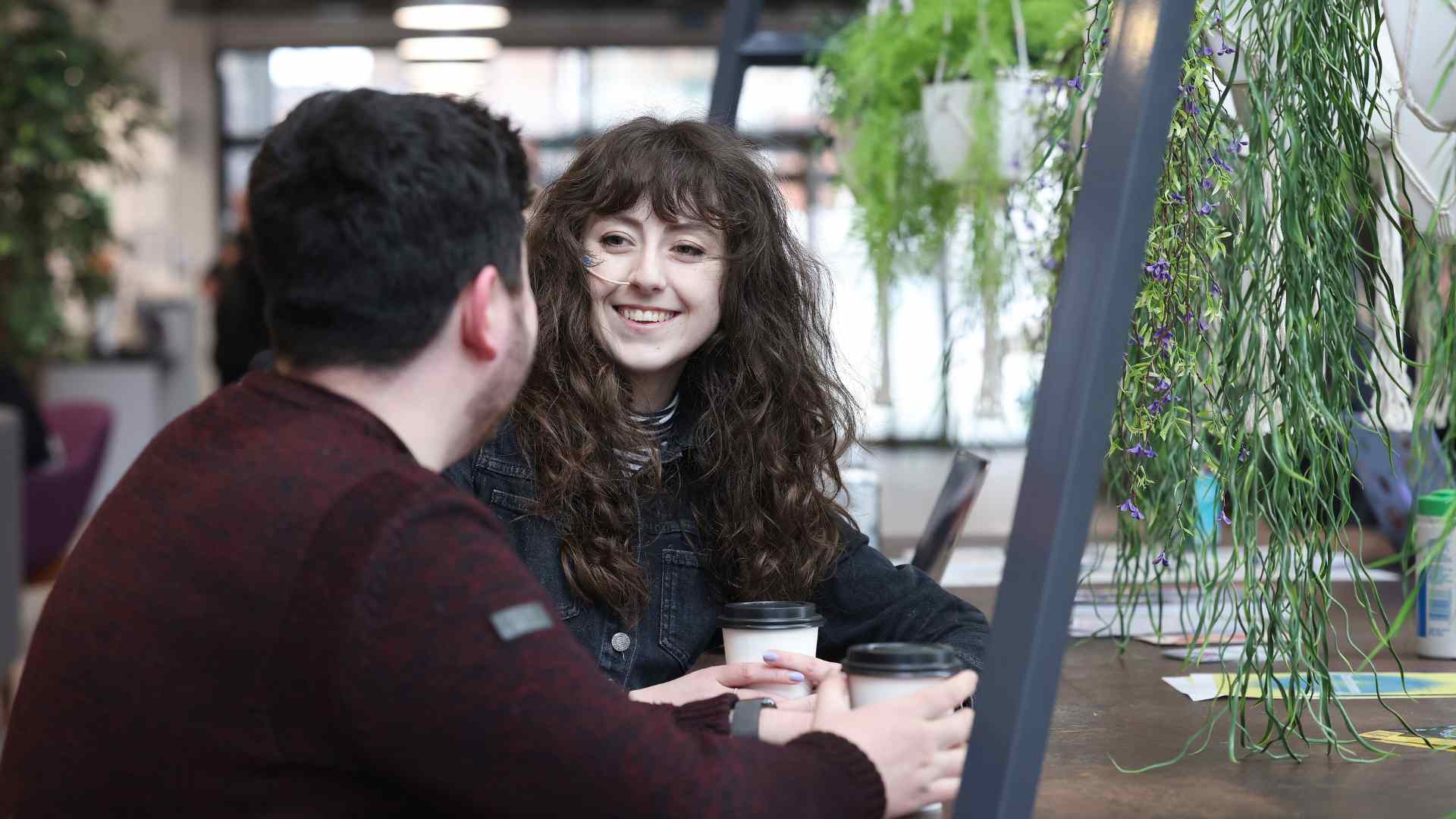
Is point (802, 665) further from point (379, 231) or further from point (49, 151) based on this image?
point (49, 151)

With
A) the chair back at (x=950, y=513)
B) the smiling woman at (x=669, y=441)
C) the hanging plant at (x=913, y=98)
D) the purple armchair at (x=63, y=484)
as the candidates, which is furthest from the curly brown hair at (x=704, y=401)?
the purple armchair at (x=63, y=484)

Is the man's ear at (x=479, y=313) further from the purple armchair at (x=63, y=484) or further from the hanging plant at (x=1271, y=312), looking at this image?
the purple armchair at (x=63, y=484)

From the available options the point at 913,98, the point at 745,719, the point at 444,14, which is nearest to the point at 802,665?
the point at 745,719

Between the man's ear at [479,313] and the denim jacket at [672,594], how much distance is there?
0.63 m

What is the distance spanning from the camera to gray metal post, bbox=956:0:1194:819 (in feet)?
3.00

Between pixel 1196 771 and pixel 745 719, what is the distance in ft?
1.18

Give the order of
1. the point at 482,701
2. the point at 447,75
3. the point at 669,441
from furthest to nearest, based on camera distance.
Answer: the point at 447,75, the point at 669,441, the point at 482,701

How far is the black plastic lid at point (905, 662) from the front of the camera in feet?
3.55

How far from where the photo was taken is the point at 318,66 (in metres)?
12.6

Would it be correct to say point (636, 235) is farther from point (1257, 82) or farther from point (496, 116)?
point (1257, 82)

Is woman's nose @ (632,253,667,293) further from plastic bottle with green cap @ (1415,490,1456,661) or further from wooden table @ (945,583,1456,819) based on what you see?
plastic bottle with green cap @ (1415,490,1456,661)

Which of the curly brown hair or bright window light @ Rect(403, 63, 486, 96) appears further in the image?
bright window light @ Rect(403, 63, 486, 96)

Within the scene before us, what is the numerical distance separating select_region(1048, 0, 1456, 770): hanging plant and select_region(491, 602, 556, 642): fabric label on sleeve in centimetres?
53

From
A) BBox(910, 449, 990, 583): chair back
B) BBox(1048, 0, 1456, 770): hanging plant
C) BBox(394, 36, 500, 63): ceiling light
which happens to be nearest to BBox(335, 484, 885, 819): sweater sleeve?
BBox(1048, 0, 1456, 770): hanging plant
